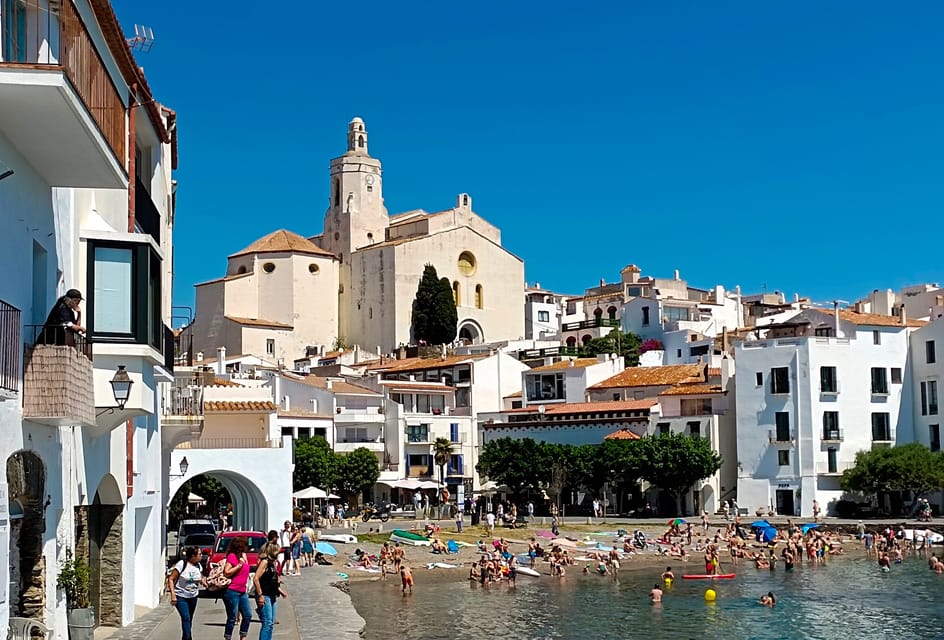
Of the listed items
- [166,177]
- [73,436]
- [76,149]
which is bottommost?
[73,436]

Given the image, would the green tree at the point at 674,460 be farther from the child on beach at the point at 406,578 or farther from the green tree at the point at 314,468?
the child on beach at the point at 406,578

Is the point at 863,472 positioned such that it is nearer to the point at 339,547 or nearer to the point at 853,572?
the point at 853,572

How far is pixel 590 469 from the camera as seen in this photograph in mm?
68750

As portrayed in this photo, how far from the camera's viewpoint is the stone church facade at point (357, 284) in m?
116

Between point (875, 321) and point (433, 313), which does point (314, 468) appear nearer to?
point (875, 321)

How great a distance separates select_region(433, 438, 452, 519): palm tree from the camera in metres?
77.8

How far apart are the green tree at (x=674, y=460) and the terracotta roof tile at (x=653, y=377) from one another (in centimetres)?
856

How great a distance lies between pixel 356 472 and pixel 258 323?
153 ft

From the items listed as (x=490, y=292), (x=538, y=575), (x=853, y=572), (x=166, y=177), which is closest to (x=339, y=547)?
(x=538, y=575)

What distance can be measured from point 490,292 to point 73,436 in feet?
354

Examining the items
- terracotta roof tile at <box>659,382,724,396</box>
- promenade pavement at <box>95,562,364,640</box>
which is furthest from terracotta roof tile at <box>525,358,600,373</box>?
promenade pavement at <box>95,562,364,640</box>

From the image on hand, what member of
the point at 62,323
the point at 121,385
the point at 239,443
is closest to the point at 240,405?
the point at 239,443

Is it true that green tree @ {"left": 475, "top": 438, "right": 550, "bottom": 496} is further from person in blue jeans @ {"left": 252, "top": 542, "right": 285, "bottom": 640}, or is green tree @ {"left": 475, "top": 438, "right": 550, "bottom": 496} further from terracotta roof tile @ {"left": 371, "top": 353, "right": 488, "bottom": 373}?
person in blue jeans @ {"left": 252, "top": 542, "right": 285, "bottom": 640}

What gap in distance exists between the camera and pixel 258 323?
115 meters
